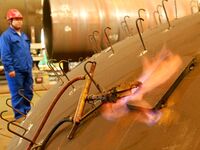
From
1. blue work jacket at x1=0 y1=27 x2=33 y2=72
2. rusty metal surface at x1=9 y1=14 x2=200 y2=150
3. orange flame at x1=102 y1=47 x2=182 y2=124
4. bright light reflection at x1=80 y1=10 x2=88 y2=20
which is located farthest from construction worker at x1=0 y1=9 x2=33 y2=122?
orange flame at x1=102 y1=47 x2=182 y2=124

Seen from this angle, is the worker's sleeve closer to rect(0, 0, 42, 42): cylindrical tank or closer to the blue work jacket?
the blue work jacket

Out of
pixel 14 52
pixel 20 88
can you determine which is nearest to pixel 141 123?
pixel 20 88

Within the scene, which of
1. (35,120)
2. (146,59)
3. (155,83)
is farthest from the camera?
(35,120)

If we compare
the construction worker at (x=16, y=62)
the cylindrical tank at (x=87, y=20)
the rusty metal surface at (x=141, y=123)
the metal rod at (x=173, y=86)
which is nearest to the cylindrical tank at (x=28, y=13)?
the construction worker at (x=16, y=62)

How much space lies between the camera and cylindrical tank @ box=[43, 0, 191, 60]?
359 centimetres

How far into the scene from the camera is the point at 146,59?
1.26 metres

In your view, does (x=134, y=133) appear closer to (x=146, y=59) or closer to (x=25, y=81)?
(x=146, y=59)

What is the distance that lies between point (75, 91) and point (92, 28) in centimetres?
226

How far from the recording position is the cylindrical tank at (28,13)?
239 inches

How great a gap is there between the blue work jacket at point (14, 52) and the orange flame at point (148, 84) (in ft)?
11.8

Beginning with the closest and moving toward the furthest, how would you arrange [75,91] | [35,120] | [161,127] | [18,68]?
[161,127]
[75,91]
[35,120]
[18,68]

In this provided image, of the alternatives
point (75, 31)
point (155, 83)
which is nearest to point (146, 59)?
point (155, 83)

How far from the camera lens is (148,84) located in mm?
1044

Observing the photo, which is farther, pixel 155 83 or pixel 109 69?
pixel 109 69
